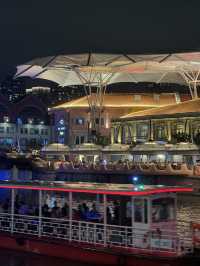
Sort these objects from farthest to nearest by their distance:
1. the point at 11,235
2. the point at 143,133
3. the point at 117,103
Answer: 1. the point at 117,103
2. the point at 143,133
3. the point at 11,235

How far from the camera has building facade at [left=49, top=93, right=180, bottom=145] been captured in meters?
103

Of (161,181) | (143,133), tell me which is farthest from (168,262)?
(143,133)

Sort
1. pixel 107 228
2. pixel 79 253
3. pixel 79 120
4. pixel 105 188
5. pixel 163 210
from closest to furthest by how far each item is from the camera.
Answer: pixel 163 210 → pixel 79 253 → pixel 107 228 → pixel 105 188 → pixel 79 120

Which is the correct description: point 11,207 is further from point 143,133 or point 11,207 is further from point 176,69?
point 176,69

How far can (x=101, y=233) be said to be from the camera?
21906 millimetres

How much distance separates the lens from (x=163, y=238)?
67.3ft

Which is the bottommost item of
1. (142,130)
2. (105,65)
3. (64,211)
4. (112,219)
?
(112,219)

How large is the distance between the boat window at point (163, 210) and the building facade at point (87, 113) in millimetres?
79575

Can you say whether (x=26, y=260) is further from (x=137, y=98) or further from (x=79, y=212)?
(x=137, y=98)

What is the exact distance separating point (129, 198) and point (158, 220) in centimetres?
140

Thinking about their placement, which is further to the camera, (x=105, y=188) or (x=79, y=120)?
(x=79, y=120)

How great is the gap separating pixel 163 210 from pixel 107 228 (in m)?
2.34

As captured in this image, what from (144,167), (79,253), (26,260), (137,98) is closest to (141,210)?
(79,253)

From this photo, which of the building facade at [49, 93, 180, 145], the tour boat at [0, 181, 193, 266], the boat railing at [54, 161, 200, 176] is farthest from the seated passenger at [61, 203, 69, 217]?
the building facade at [49, 93, 180, 145]
